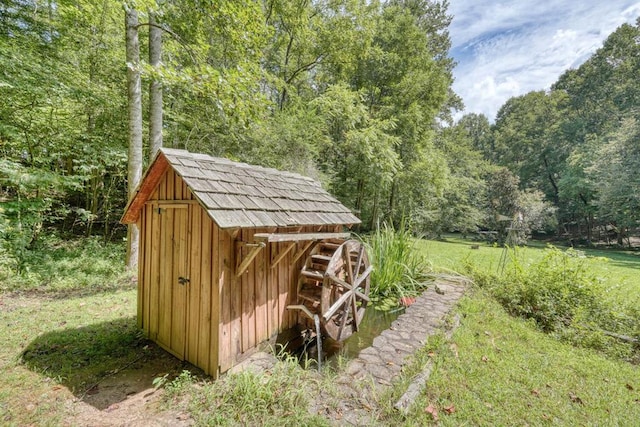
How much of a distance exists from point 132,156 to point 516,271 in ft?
29.2

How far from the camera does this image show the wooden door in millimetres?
3215

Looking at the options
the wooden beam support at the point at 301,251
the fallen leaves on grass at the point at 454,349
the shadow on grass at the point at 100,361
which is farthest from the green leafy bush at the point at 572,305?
the shadow on grass at the point at 100,361

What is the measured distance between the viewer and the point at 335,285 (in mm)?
4672

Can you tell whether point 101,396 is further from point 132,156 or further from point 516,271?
point 516,271

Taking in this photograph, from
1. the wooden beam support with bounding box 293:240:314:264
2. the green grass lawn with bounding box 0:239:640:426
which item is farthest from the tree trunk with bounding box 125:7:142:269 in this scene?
the wooden beam support with bounding box 293:240:314:264

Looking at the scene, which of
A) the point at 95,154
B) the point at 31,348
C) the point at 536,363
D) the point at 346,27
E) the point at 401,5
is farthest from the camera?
the point at 401,5

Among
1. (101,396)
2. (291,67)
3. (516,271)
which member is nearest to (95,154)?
(101,396)

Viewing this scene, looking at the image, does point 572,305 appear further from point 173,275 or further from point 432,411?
point 173,275

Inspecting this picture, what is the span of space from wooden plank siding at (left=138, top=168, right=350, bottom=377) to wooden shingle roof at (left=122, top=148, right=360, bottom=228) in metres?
0.18

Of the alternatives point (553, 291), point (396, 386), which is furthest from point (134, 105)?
point (553, 291)

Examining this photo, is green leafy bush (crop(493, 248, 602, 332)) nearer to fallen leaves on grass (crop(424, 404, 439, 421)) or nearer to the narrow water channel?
the narrow water channel

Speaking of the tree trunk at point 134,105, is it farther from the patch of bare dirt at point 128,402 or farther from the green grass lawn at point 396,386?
the patch of bare dirt at point 128,402

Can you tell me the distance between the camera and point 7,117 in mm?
5840

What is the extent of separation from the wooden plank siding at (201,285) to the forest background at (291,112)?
9.57ft
